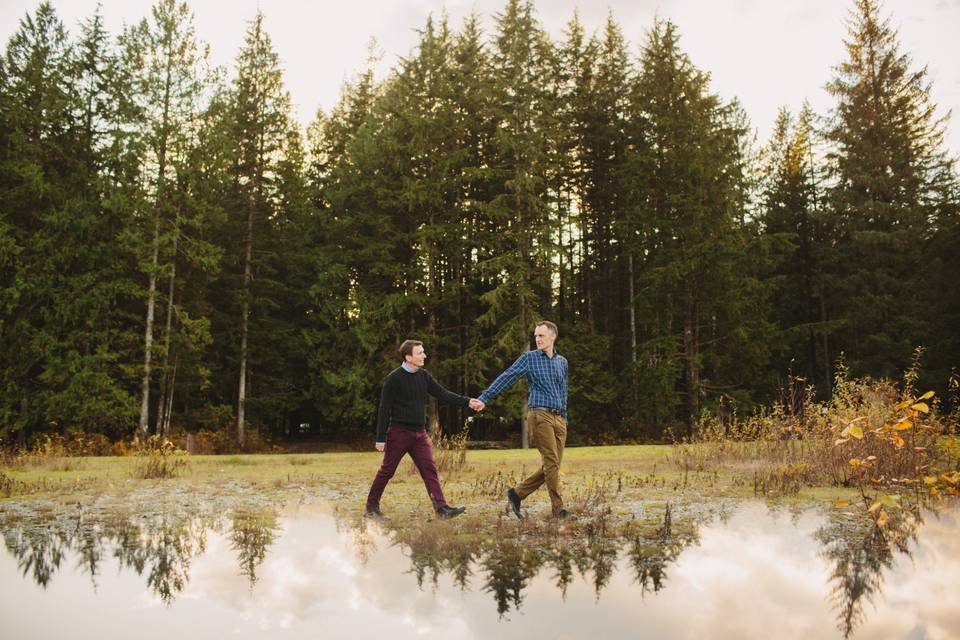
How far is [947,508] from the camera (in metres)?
7.49

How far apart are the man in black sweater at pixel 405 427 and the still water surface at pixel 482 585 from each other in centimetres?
93

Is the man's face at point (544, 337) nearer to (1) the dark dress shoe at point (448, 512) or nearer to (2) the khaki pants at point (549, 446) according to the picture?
(2) the khaki pants at point (549, 446)

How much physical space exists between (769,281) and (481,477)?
21.2 meters

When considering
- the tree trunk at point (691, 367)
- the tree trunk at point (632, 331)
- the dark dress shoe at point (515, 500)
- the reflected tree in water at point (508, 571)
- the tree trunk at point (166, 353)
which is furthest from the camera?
the tree trunk at point (632, 331)

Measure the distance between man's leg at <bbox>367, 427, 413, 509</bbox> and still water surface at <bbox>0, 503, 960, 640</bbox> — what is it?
34.9 inches

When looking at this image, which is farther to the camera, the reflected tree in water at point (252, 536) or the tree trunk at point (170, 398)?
the tree trunk at point (170, 398)

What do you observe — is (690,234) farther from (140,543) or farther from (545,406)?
(140,543)

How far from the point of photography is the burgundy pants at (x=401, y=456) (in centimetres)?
762

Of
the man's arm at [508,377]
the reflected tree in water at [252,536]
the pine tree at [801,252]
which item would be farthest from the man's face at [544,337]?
the pine tree at [801,252]

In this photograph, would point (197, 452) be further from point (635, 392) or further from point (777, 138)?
point (777, 138)

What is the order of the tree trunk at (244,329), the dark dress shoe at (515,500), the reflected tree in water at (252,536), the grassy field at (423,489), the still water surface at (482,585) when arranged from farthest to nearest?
the tree trunk at (244,329) → the grassy field at (423,489) → the dark dress shoe at (515,500) → the reflected tree in water at (252,536) → the still water surface at (482,585)

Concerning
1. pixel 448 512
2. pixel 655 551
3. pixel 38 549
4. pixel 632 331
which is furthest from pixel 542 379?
pixel 632 331

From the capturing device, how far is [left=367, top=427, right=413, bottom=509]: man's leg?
7.63 meters

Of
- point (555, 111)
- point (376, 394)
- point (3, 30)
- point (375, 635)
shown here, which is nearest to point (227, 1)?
point (3, 30)
